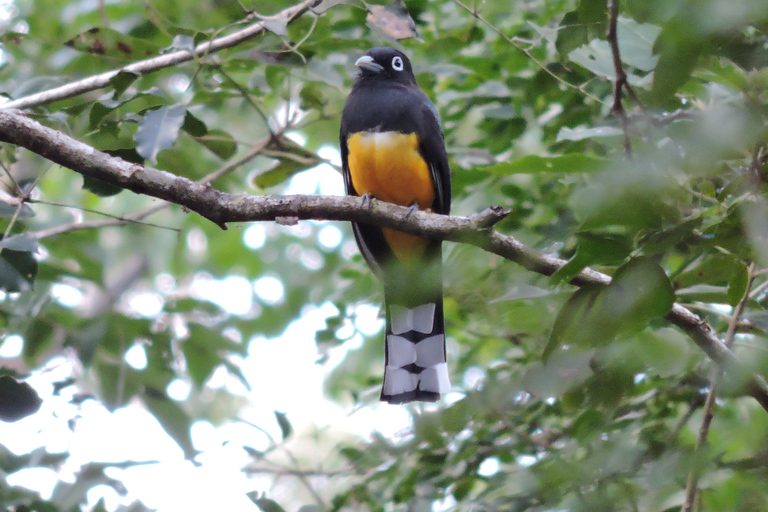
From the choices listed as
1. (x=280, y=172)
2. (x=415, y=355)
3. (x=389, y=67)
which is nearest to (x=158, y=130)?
(x=280, y=172)

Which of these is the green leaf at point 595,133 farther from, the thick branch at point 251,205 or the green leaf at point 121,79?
the green leaf at point 121,79

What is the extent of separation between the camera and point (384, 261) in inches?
157

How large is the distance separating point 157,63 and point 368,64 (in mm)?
1379

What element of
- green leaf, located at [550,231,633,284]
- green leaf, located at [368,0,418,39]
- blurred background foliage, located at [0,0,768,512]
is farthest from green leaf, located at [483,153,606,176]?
green leaf, located at [368,0,418,39]

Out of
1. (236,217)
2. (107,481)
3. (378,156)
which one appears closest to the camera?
(236,217)

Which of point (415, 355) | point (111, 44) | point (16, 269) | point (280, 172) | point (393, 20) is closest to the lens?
point (16, 269)

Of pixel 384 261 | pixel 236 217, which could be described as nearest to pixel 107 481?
pixel 236 217

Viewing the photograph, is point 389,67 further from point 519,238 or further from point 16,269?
point 16,269

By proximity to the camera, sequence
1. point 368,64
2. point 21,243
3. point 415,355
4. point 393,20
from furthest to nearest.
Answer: point 368,64, point 415,355, point 393,20, point 21,243

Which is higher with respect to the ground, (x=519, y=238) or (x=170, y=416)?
(x=519, y=238)

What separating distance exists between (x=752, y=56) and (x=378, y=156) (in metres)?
2.34

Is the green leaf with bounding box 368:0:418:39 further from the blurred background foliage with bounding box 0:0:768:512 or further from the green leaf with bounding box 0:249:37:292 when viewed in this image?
the green leaf with bounding box 0:249:37:292

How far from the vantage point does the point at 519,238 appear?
2.99m

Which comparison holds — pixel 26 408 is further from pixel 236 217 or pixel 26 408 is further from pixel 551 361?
pixel 551 361
